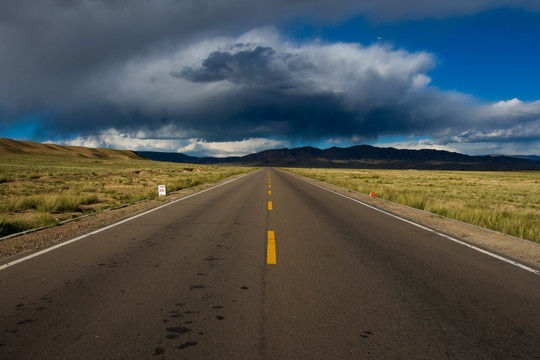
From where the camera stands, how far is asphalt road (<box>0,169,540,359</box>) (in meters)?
2.88

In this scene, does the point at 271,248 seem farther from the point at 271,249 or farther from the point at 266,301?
the point at 266,301

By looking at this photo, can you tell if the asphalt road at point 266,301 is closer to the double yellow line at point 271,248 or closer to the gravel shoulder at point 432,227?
the double yellow line at point 271,248

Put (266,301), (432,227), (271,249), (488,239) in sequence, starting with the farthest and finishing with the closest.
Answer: (432,227), (488,239), (271,249), (266,301)

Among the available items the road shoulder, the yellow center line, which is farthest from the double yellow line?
the road shoulder

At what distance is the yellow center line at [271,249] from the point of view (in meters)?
5.49

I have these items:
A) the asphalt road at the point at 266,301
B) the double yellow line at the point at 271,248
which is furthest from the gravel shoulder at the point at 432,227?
the double yellow line at the point at 271,248

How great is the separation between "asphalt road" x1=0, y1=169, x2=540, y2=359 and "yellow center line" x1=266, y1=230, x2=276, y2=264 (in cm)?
5

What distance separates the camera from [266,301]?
3.83 m

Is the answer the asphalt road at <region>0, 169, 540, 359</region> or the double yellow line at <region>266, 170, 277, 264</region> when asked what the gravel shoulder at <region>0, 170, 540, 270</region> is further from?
the double yellow line at <region>266, 170, 277, 264</region>

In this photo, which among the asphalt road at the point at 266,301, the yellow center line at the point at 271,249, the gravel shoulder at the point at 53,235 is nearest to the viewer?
the asphalt road at the point at 266,301

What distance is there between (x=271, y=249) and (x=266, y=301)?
2.39 meters

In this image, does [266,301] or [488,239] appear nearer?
[266,301]

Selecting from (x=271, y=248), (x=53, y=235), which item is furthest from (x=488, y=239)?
(x=53, y=235)

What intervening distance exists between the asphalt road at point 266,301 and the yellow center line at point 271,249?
5 cm
